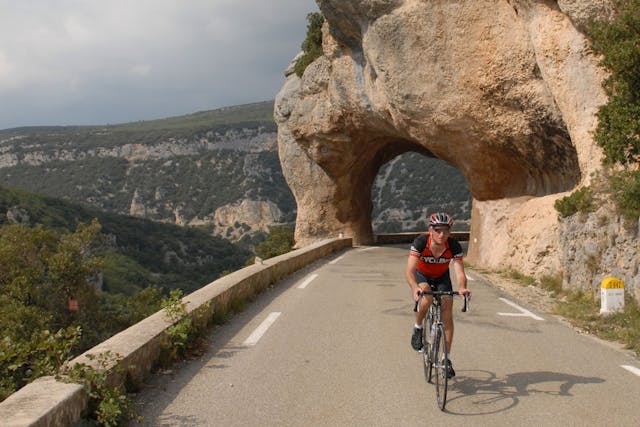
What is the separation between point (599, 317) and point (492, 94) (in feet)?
39.1

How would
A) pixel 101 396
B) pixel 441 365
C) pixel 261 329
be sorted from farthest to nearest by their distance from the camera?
1. pixel 261 329
2. pixel 441 365
3. pixel 101 396

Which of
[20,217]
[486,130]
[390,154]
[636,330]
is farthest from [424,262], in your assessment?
[20,217]

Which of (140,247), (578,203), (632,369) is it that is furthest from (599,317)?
(140,247)

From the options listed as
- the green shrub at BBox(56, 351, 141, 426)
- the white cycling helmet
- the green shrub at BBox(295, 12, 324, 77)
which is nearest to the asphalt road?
the green shrub at BBox(56, 351, 141, 426)

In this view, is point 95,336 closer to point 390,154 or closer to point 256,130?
point 390,154

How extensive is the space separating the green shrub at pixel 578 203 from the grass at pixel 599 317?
1.71 m

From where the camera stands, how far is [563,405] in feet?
16.8

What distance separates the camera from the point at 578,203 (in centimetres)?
1238

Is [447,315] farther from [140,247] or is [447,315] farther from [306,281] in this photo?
[140,247]

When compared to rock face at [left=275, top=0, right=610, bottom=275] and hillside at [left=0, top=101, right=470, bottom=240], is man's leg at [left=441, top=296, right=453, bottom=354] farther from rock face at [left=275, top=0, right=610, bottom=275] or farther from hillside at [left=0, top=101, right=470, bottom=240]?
hillside at [left=0, top=101, right=470, bottom=240]

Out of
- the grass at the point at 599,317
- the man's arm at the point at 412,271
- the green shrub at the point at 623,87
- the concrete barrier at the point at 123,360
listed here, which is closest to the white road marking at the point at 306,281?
the concrete barrier at the point at 123,360

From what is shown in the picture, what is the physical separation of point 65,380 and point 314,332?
4.20 meters

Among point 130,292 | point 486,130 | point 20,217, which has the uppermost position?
point 486,130

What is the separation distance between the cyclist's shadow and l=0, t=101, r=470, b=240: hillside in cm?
8753
